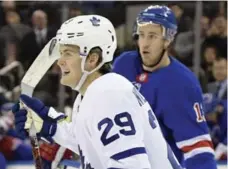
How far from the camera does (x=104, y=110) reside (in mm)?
1837

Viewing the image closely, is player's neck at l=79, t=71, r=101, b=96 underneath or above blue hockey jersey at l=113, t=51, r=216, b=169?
above

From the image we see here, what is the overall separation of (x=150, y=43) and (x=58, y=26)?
222 centimetres

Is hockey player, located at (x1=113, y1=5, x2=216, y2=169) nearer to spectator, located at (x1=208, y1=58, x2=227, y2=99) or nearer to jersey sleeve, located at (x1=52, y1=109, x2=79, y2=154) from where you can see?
jersey sleeve, located at (x1=52, y1=109, x2=79, y2=154)

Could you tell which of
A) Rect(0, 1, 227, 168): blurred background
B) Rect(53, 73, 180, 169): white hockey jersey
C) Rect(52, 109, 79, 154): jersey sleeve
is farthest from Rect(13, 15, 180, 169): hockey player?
Rect(0, 1, 227, 168): blurred background

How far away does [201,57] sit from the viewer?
4887 mm

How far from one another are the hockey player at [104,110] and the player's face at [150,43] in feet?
2.10

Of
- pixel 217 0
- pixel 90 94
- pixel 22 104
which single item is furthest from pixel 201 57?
pixel 90 94

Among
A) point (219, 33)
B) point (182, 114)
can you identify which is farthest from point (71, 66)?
point (219, 33)

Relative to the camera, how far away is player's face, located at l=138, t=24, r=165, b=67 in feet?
8.83

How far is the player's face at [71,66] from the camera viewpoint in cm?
201

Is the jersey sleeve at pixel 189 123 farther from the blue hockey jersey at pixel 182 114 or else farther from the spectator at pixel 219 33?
the spectator at pixel 219 33

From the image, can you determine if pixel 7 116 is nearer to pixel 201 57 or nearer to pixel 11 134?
pixel 11 134

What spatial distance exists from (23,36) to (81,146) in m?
3.04

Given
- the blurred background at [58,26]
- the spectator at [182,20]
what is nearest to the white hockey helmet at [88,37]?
the blurred background at [58,26]
